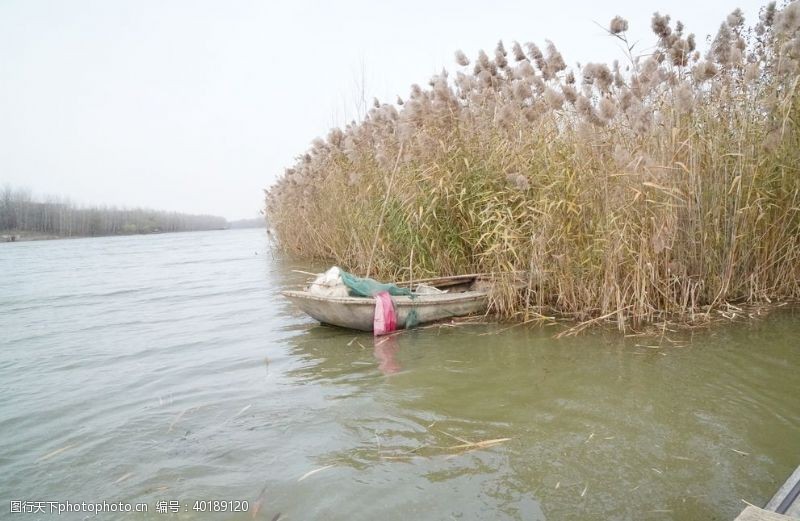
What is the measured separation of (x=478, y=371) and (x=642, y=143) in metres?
2.83

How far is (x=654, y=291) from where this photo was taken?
192 inches

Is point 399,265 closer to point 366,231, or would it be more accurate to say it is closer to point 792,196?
point 366,231

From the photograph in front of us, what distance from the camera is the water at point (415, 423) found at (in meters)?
2.24

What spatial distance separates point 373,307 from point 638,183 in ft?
9.05

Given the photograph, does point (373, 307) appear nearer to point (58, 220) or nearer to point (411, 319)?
point (411, 319)

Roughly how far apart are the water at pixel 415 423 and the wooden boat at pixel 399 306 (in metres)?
0.19

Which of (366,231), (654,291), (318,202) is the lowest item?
(654,291)

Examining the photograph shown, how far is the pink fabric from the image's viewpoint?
5.12 metres

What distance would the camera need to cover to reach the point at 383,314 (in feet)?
16.8

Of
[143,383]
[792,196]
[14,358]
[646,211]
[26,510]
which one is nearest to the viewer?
[26,510]

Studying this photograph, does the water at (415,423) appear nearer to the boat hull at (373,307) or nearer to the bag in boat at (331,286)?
the boat hull at (373,307)

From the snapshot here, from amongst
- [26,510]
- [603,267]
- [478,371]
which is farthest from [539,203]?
[26,510]

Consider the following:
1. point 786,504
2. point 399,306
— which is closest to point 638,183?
point 399,306

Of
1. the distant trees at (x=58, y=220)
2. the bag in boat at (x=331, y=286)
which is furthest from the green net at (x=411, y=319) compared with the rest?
the distant trees at (x=58, y=220)
